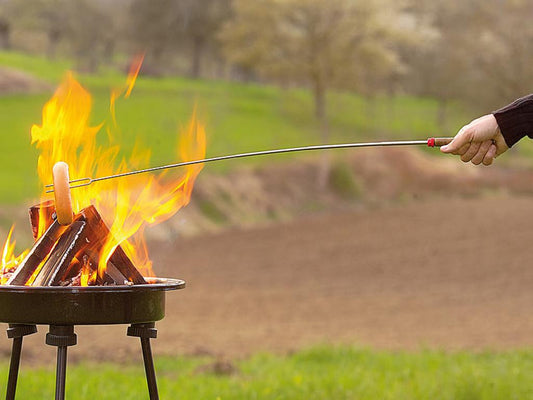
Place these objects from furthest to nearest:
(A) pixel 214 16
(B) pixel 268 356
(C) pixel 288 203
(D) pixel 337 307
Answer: (A) pixel 214 16
(C) pixel 288 203
(D) pixel 337 307
(B) pixel 268 356

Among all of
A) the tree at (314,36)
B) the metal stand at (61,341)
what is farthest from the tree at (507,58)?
the metal stand at (61,341)

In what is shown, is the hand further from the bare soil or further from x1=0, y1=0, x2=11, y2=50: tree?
x1=0, y1=0, x2=11, y2=50: tree

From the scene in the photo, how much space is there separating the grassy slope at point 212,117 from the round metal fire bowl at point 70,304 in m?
20.1

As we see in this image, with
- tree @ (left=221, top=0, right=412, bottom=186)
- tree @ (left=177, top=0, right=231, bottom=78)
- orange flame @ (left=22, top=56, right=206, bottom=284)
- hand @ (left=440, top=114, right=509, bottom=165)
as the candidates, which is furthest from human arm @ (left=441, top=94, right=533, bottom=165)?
tree @ (left=177, top=0, right=231, bottom=78)

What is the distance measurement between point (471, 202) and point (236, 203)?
7195 mm

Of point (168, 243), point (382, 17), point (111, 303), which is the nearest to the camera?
point (111, 303)

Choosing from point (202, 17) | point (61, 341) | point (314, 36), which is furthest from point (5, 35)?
point (61, 341)

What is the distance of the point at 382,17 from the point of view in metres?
35.2

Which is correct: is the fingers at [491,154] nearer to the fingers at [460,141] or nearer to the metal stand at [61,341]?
the fingers at [460,141]

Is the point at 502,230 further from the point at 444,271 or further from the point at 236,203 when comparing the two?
the point at 236,203

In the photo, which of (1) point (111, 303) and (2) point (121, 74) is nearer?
(1) point (111, 303)

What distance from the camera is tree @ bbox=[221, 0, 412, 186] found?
33906 mm

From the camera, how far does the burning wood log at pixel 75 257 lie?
3.89 m

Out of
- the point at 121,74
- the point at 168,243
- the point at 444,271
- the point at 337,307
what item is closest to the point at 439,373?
the point at 337,307
